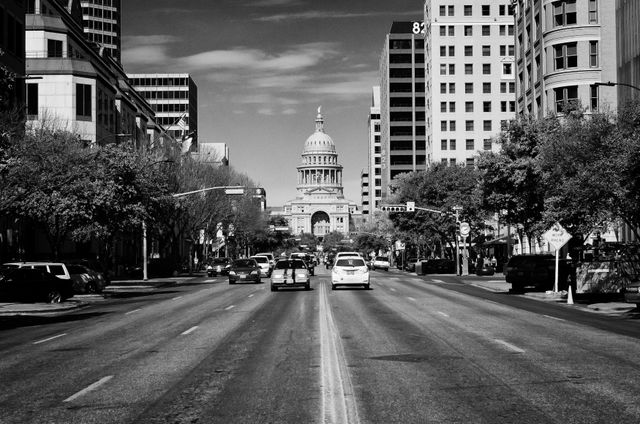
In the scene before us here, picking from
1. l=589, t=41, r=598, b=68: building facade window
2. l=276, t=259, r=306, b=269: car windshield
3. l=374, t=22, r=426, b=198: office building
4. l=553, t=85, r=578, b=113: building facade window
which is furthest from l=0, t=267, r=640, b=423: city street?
l=374, t=22, r=426, b=198: office building

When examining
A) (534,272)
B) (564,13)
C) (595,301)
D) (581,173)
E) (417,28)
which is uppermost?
(417,28)

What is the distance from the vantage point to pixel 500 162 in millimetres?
46094

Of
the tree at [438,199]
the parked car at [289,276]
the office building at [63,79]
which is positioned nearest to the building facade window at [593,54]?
the tree at [438,199]

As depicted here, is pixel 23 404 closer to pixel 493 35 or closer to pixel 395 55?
pixel 493 35

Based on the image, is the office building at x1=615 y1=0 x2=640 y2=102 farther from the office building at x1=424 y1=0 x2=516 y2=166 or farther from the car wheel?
the office building at x1=424 y1=0 x2=516 y2=166

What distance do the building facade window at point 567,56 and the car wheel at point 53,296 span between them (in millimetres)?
41655

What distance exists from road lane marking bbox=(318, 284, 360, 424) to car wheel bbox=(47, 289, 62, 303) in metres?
18.6

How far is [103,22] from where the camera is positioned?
492 feet

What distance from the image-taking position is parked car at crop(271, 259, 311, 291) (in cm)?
4447

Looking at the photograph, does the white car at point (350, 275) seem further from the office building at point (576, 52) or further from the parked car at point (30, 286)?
the office building at point (576, 52)

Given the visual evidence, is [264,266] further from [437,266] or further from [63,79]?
[63,79]

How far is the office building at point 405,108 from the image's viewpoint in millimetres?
173375

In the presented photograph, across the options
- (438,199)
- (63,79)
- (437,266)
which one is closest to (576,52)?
(437,266)

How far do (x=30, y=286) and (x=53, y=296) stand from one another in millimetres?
957
